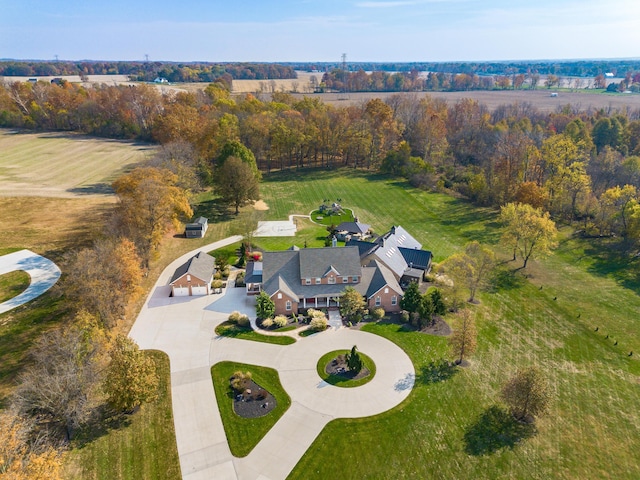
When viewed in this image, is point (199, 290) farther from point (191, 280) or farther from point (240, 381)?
point (240, 381)

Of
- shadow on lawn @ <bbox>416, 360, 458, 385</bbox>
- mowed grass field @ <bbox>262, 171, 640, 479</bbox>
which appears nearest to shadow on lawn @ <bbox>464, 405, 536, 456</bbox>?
mowed grass field @ <bbox>262, 171, 640, 479</bbox>

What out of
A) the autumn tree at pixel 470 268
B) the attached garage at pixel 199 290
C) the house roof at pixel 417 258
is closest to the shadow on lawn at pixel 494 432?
the autumn tree at pixel 470 268

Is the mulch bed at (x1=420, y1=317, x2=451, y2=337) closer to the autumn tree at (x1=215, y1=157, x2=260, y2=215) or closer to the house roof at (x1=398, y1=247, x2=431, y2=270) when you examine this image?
the house roof at (x1=398, y1=247, x2=431, y2=270)

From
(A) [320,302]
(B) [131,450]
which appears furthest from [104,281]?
(A) [320,302]

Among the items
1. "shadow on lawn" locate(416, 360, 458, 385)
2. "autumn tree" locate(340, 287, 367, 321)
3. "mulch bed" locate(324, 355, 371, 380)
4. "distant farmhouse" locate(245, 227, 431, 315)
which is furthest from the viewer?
"distant farmhouse" locate(245, 227, 431, 315)

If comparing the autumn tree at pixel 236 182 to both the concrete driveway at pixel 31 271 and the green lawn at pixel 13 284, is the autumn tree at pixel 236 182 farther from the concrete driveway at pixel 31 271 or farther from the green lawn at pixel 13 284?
the green lawn at pixel 13 284

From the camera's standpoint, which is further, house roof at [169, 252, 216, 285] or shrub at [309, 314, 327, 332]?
house roof at [169, 252, 216, 285]
